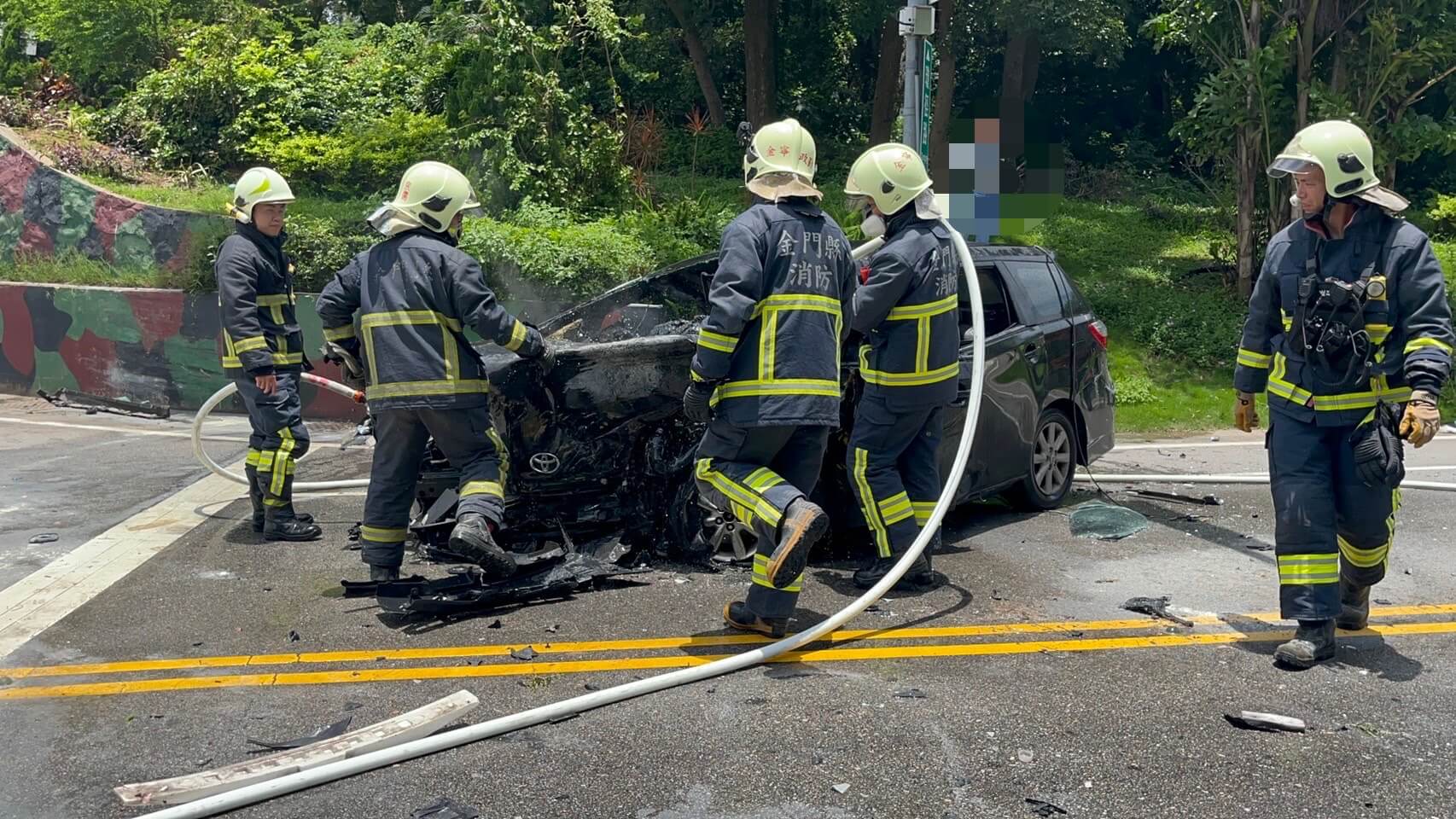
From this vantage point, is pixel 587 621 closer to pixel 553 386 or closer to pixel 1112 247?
pixel 553 386

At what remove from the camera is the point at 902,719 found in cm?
432

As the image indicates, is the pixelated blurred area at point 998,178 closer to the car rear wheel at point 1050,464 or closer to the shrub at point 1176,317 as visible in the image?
the shrub at point 1176,317

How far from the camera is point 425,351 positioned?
5.50m

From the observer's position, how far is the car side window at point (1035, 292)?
23.7 feet

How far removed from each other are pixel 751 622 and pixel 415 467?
1.68m

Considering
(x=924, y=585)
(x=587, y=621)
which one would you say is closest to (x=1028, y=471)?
(x=924, y=585)

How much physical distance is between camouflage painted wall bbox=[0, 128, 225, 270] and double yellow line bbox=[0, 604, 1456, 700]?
26.0 feet

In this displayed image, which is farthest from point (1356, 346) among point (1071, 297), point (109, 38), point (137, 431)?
point (109, 38)

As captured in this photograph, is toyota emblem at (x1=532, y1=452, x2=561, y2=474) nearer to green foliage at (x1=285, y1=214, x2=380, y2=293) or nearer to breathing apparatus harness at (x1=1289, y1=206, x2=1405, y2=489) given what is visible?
breathing apparatus harness at (x1=1289, y1=206, x2=1405, y2=489)

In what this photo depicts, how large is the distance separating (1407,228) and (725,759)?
10.7 ft

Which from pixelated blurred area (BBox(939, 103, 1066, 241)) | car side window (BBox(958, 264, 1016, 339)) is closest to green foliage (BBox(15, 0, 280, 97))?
pixelated blurred area (BBox(939, 103, 1066, 241))

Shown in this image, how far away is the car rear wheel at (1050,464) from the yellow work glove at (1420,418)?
2673mm

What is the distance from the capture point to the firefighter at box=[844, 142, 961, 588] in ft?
18.5

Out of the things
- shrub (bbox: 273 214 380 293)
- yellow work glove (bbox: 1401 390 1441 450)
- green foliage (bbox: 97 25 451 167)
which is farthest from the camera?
green foliage (bbox: 97 25 451 167)
